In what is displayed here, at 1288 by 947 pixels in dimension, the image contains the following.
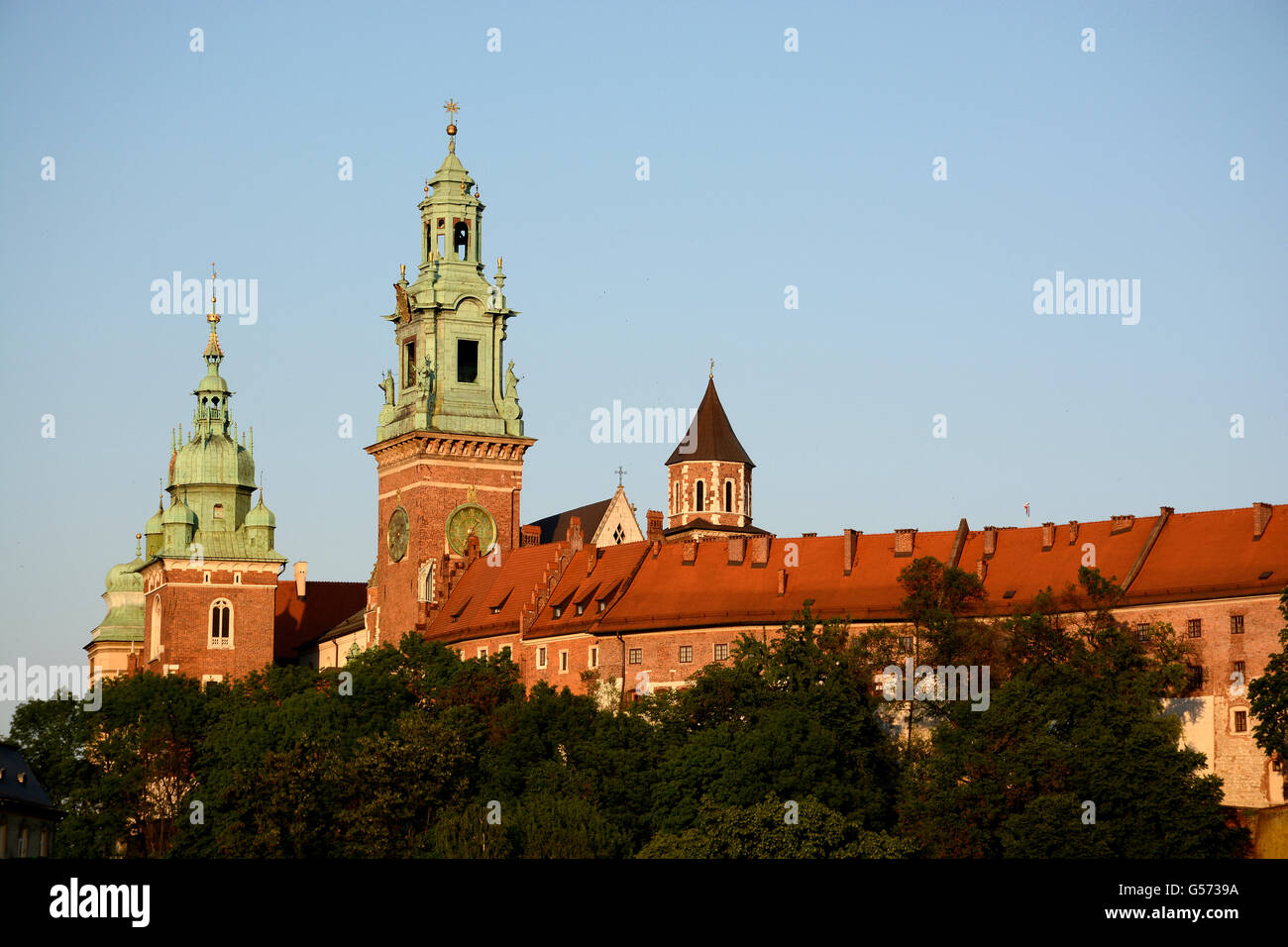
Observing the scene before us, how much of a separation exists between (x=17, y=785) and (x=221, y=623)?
111ft

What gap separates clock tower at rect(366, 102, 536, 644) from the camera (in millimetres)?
118312

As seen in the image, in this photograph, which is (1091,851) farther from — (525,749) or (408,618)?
(408,618)

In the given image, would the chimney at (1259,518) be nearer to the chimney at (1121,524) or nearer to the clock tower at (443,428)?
the chimney at (1121,524)

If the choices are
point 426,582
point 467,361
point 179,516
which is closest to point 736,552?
point 426,582

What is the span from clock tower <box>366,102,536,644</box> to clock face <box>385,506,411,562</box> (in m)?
0.05

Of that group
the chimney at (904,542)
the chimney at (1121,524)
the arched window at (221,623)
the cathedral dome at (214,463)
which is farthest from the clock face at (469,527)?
the chimney at (1121,524)

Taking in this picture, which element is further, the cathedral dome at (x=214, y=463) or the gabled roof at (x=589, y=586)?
the cathedral dome at (x=214, y=463)

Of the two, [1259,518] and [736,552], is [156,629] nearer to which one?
[736,552]

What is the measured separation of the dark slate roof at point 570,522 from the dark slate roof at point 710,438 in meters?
19.3

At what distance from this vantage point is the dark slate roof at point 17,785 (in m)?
91.6

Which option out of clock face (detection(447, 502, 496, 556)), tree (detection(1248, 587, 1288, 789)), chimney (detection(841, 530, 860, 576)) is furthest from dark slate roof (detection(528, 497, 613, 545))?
tree (detection(1248, 587, 1288, 789))

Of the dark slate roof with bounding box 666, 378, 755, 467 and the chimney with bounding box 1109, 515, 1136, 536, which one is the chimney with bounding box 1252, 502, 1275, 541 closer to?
the chimney with bounding box 1109, 515, 1136, 536
